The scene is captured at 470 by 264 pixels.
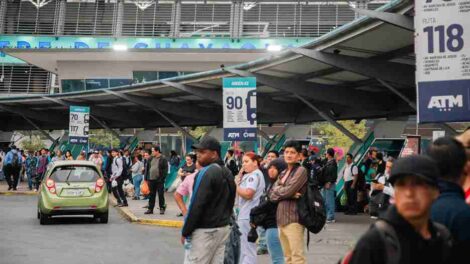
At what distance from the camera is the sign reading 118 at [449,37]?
22.5 feet

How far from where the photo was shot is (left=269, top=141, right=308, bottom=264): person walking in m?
8.16

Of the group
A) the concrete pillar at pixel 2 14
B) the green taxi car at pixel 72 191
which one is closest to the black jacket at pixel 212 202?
the green taxi car at pixel 72 191

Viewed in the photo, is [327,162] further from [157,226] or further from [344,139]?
[344,139]

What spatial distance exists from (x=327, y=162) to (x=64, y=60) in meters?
33.0

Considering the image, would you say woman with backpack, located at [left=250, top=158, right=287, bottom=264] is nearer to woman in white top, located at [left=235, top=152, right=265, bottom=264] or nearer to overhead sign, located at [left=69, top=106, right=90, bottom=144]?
woman in white top, located at [left=235, top=152, right=265, bottom=264]

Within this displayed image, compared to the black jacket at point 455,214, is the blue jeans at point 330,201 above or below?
below

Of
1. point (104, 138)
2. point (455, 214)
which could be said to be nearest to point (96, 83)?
point (104, 138)

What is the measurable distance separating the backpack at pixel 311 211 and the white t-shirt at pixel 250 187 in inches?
64.2

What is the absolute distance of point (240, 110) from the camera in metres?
15.4

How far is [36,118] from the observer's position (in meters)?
42.4

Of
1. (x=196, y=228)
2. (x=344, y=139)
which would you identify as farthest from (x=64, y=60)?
(x=196, y=228)

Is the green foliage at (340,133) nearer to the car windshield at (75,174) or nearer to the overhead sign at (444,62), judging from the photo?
the car windshield at (75,174)

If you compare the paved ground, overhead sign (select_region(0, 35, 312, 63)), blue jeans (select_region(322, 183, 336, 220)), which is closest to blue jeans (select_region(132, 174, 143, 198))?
the paved ground

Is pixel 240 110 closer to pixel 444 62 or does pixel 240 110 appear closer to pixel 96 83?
pixel 444 62
